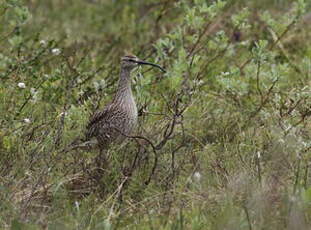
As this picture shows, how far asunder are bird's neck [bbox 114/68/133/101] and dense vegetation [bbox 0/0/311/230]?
11cm

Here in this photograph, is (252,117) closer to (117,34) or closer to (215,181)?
(215,181)

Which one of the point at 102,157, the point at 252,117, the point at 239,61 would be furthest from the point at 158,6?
the point at 102,157

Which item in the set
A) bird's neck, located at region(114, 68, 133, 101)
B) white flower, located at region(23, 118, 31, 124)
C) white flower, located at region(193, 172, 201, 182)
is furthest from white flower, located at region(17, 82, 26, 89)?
white flower, located at region(193, 172, 201, 182)

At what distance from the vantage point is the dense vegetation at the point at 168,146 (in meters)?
5.88

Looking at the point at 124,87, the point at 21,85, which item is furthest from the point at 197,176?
the point at 21,85

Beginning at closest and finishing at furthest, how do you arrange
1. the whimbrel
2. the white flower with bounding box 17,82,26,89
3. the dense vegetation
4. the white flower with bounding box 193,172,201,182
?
1. the dense vegetation
2. the white flower with bounding box 193,172,201,182
3. the whimbrel
4. the white flower with bounding box 17,82,26,89

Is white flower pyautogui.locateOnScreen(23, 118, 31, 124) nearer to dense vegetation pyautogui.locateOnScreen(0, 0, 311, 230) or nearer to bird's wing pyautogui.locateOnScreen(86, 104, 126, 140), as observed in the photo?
dense vegetation pyautogui.locateOnScreen(0, 0, 311, 230)

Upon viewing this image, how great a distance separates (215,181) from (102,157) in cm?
92

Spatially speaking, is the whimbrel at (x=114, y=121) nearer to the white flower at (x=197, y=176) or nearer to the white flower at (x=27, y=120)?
the white flower at (x=27, y=120)

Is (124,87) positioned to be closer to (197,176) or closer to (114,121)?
(114,121)

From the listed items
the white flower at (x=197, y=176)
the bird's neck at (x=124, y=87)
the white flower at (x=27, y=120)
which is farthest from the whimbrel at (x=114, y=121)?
the white flower at (x=197, y=176)

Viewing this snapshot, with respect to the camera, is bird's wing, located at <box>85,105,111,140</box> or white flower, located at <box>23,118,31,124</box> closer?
white flower, located at <box>23,118,31,124</box>

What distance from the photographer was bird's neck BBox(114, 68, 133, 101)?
7.51 m

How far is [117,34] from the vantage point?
11977 millimetres
